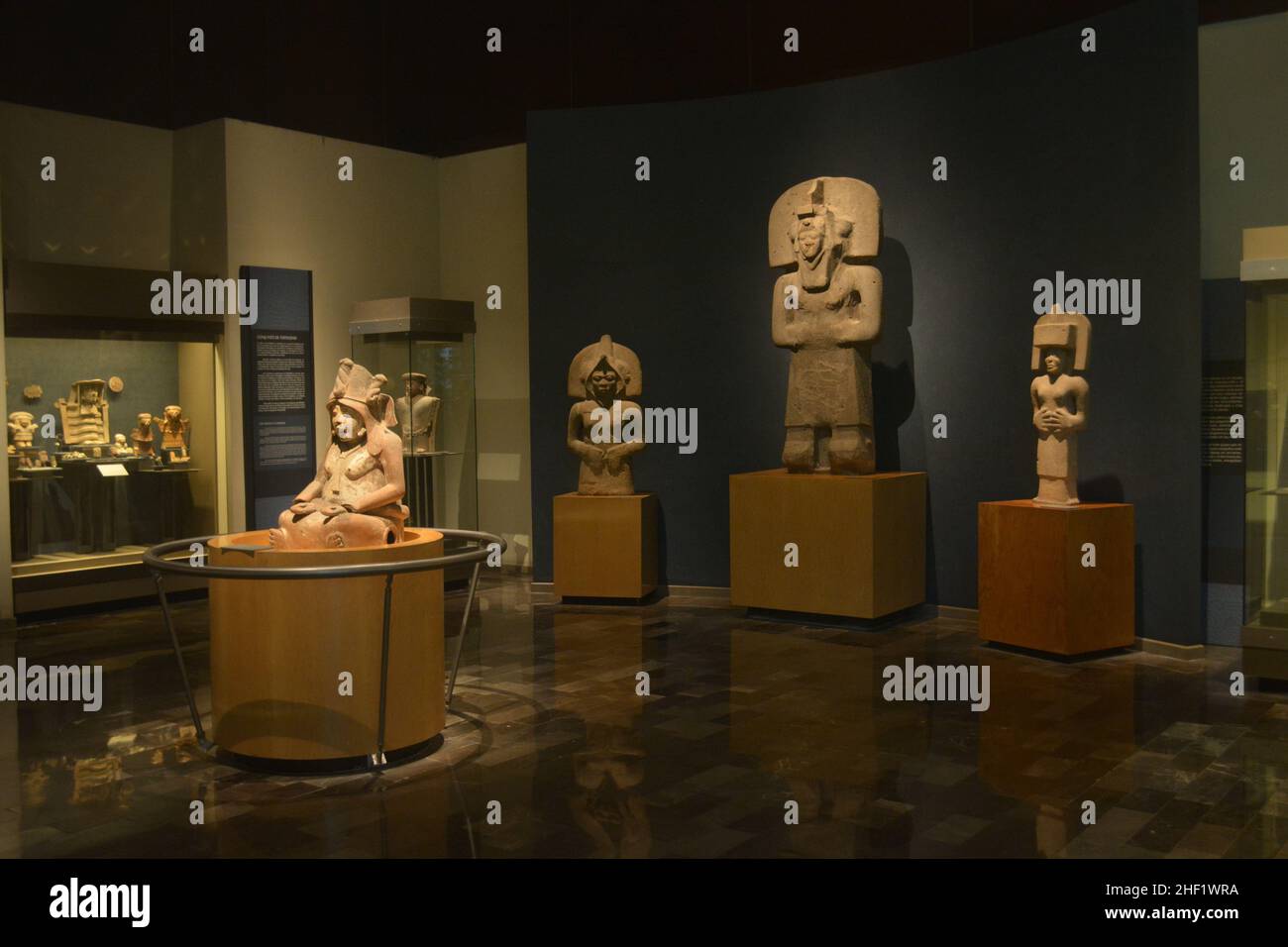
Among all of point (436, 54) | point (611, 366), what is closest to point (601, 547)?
point (611, 366)

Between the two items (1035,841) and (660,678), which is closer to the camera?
(1035,841)

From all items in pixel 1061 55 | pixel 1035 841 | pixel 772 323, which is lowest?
pixel 1035 841

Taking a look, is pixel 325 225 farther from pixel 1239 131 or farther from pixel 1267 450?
pixel 1267 450

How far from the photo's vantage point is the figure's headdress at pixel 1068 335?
22.8 ft

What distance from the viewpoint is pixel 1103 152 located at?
24.3 ft

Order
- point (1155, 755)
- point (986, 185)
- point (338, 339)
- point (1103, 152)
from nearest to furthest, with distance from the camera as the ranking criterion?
1. point (1155, 755)
2. point (1103, 152)
3. point (986, 185)
4. point (338, 339)

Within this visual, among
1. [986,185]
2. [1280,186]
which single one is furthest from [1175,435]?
[986,185]

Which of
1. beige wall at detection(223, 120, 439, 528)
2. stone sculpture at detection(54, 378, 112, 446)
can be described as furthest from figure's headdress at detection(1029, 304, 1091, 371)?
stone sculpture at detection(54, 378, 112, 446)

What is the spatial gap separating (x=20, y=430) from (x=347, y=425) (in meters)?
4.57

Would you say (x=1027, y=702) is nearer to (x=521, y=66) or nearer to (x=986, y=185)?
(x=986, y=185)

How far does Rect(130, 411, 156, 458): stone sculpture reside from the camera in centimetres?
909

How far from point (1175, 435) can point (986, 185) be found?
2.17 m

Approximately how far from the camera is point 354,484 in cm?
512

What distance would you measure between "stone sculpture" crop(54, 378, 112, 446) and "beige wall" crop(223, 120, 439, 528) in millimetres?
907
